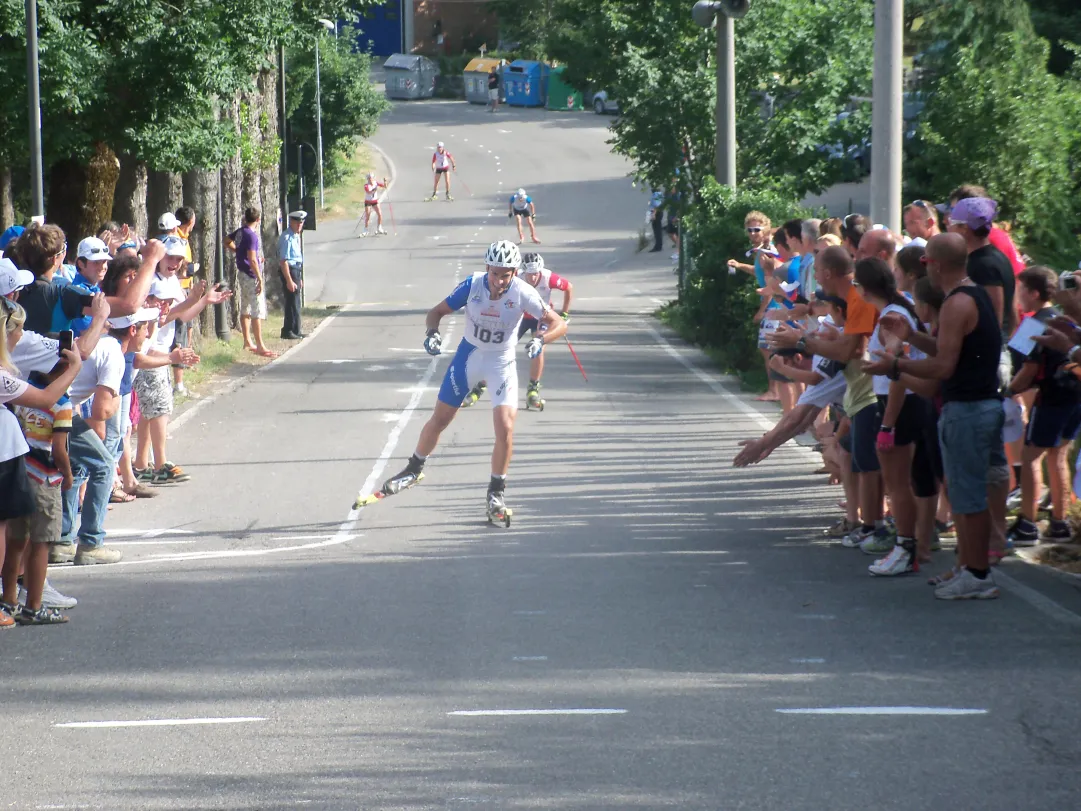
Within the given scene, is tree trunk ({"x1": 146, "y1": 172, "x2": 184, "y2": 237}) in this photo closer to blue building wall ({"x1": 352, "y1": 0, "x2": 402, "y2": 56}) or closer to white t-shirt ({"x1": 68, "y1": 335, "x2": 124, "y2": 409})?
white t-shirt ({"x1": 68, "y1": 335, "x2": 124, "y2": 409})

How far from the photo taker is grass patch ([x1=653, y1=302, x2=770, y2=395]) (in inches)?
778

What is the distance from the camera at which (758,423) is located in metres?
16.3

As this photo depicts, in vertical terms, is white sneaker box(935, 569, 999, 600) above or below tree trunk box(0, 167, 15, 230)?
below

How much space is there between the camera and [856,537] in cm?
1000

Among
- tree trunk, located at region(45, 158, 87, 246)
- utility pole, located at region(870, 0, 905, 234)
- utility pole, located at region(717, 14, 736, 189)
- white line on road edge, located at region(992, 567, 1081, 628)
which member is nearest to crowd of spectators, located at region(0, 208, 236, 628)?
white line on road edge, located at region(992, 567, 1081, 628)

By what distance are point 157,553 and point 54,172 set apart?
12416 millimetres

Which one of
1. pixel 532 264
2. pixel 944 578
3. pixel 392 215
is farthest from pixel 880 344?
pixel 392 215

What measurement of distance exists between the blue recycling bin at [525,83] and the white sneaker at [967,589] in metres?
76.8

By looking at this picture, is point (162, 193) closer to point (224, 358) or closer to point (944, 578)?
point (224, 358)

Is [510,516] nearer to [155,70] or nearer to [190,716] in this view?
[190,716]

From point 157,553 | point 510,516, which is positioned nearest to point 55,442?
point 157,553

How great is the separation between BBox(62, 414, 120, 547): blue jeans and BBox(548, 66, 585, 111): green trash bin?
74.6m

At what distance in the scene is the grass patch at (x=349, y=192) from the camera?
57188 mm

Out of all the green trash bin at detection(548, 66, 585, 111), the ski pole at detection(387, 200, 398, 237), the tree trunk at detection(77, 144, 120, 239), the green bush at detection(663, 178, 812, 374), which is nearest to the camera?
the tree trunk at detection(77, 144, 120, 239)
